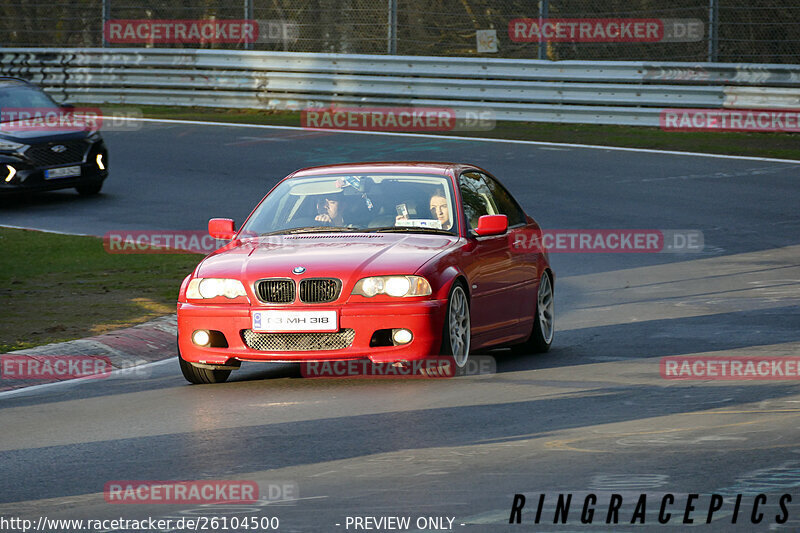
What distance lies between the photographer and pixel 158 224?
18.5 m

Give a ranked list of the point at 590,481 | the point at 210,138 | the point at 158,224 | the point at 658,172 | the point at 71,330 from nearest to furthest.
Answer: the point at 590,481
the point at 71,330
the point at 158,224
the point at 658,172
the point at 210,138

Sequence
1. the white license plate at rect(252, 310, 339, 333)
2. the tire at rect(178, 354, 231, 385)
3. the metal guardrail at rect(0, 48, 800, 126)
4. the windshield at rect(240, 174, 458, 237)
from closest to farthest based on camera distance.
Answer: the white license plate at rect(252, 310, 339, 333) → the tire at rect(178, 354, 231, 385) → the windshield at rect(240, 174, 458, 237) → the metal guardrail at rect(0, 48, 800, 126)

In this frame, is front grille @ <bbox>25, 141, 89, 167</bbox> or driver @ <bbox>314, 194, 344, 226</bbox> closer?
driver @ <bbox>314, 194, 344, 226</bbox>

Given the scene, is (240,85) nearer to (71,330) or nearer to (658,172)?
(658,172)

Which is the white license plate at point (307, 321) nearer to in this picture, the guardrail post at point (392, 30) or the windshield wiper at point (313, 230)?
the windshield wiper at point (313, 230)

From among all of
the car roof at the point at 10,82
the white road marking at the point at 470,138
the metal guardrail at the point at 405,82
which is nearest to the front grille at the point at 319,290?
the car roof at the point at 10,82

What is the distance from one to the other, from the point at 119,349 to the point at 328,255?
2342mm

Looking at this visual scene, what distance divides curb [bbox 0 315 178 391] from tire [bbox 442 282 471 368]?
7.63 ft

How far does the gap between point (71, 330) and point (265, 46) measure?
2147cm

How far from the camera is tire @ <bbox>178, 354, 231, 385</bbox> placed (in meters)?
9.88

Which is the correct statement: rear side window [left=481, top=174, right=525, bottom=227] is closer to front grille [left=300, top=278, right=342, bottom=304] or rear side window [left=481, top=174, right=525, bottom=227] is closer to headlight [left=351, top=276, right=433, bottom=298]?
headlight [left=351, top=276, right=433, bottom=298]

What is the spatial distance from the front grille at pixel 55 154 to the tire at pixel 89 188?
45 centimetres

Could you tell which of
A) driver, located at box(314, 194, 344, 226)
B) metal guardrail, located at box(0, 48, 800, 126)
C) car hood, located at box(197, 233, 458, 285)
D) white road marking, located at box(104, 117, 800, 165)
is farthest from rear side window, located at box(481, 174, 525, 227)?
metal guardrail, located at box(0, 48, 800, 126)

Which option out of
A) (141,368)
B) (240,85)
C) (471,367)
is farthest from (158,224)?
(240,85)
